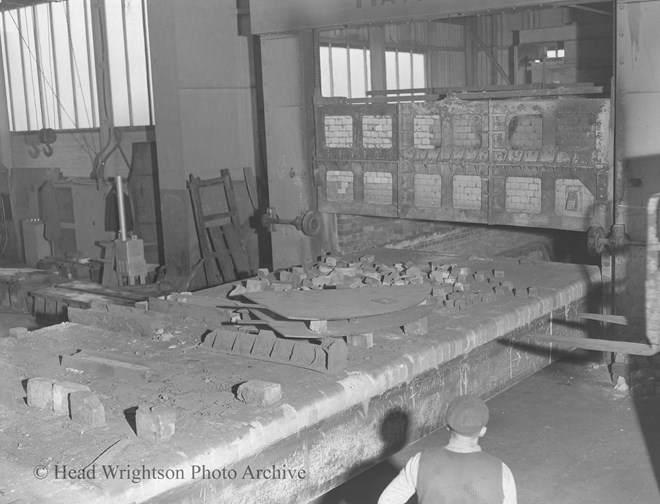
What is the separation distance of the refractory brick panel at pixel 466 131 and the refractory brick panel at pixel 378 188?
868 mm

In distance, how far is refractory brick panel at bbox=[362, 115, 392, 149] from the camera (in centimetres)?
803

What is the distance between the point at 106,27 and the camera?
14016 millimetres

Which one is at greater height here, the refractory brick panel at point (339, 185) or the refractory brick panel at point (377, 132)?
the refractory brick panel at point (377, 132)

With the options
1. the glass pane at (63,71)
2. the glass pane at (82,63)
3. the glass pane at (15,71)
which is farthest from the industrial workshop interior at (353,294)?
the glass pane at (15,71)

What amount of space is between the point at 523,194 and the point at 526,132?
22.2 inches

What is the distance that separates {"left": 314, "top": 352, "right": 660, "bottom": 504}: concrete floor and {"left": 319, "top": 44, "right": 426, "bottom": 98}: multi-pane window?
729cm

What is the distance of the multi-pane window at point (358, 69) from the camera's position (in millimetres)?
13383

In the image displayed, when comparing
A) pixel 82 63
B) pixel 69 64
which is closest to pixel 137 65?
pixel 82 63

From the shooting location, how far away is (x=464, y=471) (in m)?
2.98

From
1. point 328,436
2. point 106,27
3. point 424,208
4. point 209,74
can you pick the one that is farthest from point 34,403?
point 106,27

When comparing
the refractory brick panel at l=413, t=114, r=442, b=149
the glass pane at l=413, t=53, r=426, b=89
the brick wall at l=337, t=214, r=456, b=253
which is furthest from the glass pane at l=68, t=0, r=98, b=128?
the refractory brick panel at l=413, t=114, r=442, b=149

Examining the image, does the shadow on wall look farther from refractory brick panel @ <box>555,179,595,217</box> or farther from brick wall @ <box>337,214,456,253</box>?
brick wall @ <box>337,214,456,253</box>

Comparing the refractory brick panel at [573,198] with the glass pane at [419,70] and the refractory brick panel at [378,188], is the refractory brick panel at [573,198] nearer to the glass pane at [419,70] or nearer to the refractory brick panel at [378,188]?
the refractory brick panel at [378,188]

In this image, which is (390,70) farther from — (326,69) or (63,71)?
(63,71)
